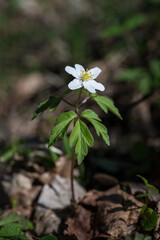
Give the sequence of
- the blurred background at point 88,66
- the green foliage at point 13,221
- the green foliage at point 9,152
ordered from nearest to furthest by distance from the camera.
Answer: the green foliage at point 13,221 < the green foliage at point 9,152 < the blurred background at point 88,66

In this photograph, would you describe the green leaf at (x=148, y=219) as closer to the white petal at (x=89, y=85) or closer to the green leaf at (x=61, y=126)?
the green leaf at (x=61, y=126)

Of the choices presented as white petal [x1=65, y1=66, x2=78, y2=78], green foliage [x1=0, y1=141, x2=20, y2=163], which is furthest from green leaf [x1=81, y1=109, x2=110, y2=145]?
green foliage [x1=0, y1=141, x2=20, y2=163]

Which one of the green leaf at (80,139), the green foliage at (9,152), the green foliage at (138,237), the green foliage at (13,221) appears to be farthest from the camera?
the green foliage at (9,152)

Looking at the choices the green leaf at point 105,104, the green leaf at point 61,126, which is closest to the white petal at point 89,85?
the green leaf at point 105,104

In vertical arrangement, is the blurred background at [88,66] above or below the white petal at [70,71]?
above

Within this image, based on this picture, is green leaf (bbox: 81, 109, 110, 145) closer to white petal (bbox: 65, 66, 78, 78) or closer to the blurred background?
white petal (bbox: 65, 66, 78, 78)

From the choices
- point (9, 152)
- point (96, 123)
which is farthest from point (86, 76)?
point (9, 152)

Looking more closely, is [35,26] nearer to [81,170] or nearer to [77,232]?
[81,170]

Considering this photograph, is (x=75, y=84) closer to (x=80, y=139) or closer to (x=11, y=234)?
(x=80, y=139)
